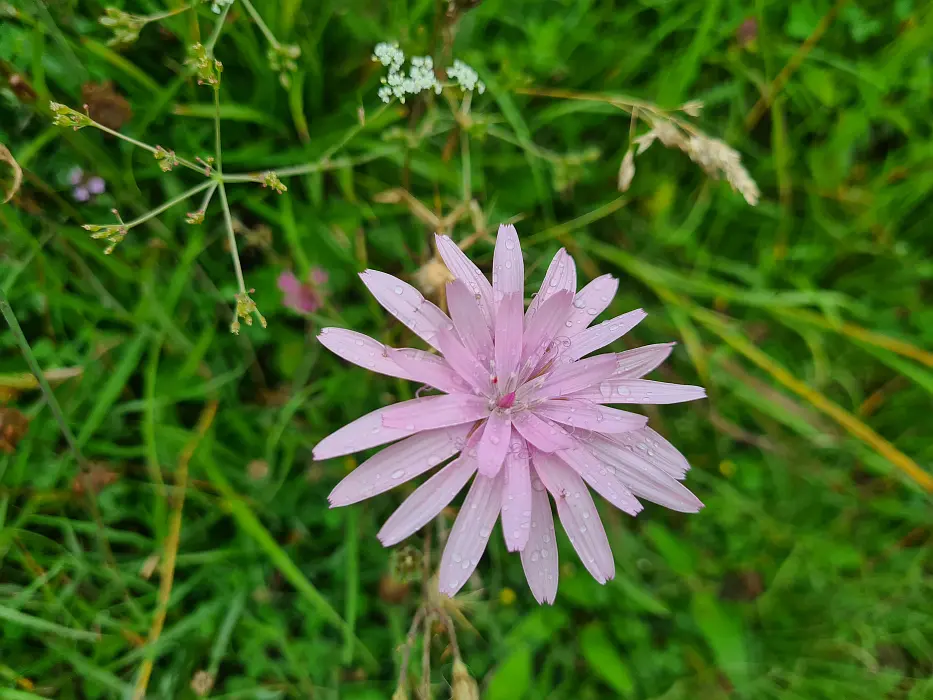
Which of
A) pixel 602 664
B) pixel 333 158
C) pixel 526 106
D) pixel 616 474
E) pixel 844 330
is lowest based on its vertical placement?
pixel 602 664

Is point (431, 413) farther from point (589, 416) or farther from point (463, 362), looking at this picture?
point (589, 416)

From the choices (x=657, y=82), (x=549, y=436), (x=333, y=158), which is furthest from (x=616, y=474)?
(x=657, y=82)

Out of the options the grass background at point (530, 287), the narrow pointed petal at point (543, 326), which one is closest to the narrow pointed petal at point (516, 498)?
the narrow pointed petal at point (543, 326)

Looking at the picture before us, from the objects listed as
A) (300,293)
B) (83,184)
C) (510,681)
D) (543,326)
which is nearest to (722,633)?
(510,681)

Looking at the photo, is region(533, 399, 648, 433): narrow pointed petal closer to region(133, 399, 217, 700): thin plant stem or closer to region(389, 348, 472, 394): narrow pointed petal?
region(389, 348, 472, 394): narrow pointed petal

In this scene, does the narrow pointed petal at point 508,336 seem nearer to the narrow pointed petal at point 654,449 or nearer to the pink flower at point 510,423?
the pink flower at point 510,423

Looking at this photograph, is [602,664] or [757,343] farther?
[757,343]

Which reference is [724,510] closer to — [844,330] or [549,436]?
[844,330]
